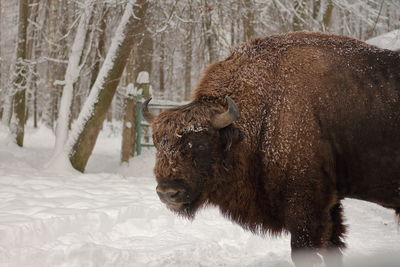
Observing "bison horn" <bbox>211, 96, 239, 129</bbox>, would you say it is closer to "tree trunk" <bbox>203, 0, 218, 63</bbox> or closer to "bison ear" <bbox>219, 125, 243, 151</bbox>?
"bison ear" <bbox>219, 125, 243, 151</bbox>

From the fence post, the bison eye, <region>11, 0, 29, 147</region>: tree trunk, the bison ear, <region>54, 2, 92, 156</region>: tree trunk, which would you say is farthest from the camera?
<region>11, 0, 29, 147</region>: tree trunk

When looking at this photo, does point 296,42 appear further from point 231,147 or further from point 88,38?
point 88,38

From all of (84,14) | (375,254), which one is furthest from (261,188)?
(84,14)

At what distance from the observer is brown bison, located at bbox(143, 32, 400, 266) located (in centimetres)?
399

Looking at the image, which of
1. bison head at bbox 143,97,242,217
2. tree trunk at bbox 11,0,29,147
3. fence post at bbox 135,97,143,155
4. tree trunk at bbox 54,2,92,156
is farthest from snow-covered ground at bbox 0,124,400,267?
tree trunk at bbox 11,0,29,147

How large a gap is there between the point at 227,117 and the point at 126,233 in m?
2.61

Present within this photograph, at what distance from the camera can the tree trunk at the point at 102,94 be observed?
9773 mm

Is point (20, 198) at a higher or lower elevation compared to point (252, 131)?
lower

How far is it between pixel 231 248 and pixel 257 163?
5.00 ft

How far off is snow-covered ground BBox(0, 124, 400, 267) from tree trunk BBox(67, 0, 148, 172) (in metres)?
1.54

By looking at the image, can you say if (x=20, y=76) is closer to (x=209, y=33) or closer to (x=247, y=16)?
(x=209, y=33)

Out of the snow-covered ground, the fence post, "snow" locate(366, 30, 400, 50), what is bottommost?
the snow-covered ground

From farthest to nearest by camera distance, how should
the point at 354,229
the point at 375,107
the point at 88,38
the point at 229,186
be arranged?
the point at 88,38 < the point at 354,229 < the point at 229,186 < the point at 375,107

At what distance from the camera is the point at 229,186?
4324 mm
